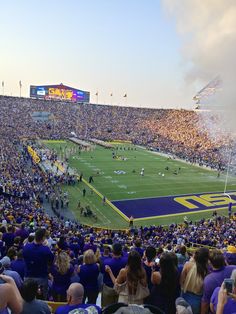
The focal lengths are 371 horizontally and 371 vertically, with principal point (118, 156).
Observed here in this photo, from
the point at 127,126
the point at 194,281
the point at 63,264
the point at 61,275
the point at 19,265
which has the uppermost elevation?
the point at 194,281

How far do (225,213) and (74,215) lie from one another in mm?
10421

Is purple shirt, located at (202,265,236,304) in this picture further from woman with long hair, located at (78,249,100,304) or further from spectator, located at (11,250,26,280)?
spectator, located at (11,250,26,280)

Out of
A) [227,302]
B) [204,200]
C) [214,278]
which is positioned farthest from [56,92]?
[227,302]

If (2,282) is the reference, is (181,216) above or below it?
below

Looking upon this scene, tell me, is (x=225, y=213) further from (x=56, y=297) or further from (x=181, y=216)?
(x=56, y=297)

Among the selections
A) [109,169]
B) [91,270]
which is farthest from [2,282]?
[109,169]

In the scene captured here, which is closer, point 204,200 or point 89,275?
point 89,275

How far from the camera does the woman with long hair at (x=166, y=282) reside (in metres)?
4.48

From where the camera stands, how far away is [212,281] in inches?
172

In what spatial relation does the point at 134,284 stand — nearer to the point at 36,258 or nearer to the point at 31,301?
the point at 31,301

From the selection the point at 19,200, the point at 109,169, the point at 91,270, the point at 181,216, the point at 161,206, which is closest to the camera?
the point at 91,270

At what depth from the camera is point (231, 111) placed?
8.33 meters

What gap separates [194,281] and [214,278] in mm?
331

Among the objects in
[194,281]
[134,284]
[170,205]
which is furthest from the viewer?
[170,205]
